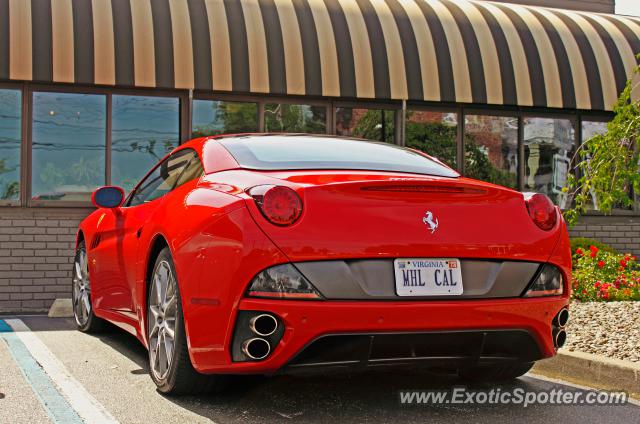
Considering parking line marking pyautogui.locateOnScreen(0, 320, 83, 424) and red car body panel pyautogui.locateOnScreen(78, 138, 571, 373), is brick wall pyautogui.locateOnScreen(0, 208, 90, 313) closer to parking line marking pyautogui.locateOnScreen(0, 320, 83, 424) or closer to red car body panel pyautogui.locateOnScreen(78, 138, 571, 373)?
parking line marking pyautogui.locateOnScreen(0, 320, 83, 424)

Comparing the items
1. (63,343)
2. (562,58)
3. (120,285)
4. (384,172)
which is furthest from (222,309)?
(562,58)

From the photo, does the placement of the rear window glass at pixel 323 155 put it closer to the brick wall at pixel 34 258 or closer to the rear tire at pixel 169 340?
the rear tire at pixel 169 340

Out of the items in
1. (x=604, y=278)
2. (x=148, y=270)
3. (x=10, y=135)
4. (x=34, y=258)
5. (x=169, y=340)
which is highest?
(x=10, y=135)

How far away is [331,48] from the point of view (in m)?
11.1

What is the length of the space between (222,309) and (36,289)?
7056 mm

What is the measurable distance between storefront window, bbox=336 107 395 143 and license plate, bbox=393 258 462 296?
7.98 meters

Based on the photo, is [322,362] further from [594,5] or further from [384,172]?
[594,5]

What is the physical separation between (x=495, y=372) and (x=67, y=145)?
738 centimetres

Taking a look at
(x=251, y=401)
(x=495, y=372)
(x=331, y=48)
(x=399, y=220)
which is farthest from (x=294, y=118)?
(x=399, y=220)

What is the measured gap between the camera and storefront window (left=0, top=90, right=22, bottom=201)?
1030 centimetres

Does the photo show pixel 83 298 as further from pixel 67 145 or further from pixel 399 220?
pixel 67 145

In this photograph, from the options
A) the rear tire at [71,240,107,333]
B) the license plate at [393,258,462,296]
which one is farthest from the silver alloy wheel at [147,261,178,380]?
the rear tire at [71,240,107,333]

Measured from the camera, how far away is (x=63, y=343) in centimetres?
641

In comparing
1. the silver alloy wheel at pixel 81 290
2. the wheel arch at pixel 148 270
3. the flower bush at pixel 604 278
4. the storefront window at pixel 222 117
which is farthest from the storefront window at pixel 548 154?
the wheel arch at pixel 148 270
